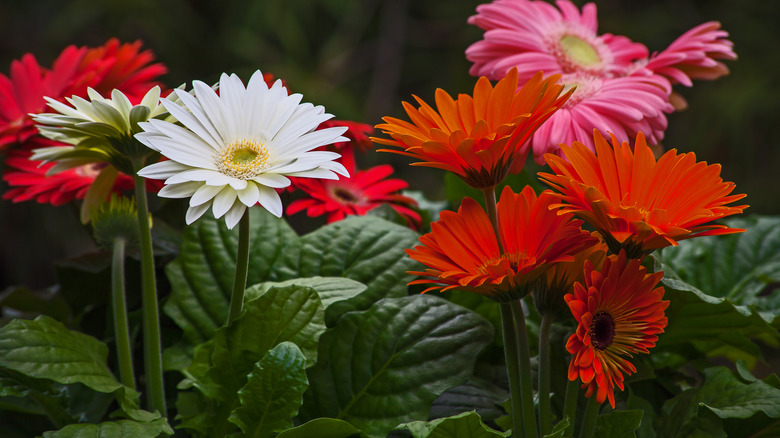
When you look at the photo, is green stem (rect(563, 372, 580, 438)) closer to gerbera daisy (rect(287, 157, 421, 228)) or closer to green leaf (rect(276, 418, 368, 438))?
green leaf (rect(276, 418, 368, 438))

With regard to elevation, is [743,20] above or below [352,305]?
above

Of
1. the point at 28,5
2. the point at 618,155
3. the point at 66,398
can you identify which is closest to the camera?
the point at 618,155

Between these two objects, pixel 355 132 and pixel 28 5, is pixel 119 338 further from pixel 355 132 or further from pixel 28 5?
pixel 28 5

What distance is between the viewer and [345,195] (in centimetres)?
61

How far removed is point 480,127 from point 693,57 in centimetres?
25

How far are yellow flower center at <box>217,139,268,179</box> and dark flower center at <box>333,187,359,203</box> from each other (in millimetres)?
236

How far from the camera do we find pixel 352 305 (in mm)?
453

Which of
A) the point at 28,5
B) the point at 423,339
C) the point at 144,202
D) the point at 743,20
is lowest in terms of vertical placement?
the point at 423,339

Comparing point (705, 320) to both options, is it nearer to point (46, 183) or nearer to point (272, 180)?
point (272, 180)

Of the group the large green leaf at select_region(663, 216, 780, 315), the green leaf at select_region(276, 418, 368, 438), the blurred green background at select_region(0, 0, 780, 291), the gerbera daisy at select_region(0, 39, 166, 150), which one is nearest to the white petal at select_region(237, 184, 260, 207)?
the green leaf at select_region(276, 418, 368, 438)

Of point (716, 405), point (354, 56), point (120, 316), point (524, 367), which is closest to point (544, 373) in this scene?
point (524, 367)

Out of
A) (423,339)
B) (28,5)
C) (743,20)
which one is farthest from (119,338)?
(743,20)

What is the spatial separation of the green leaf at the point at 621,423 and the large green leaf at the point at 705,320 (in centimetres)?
7

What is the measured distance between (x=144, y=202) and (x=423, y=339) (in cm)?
17
